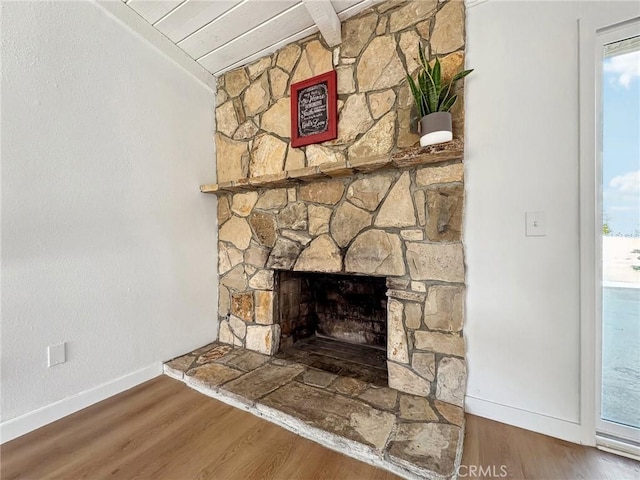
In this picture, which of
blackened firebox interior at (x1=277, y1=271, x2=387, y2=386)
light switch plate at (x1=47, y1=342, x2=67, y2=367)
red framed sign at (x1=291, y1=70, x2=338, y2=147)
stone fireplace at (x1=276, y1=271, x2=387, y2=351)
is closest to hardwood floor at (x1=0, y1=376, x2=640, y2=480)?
light switch plate at (x1=47, y1=342, x2=67, y2=367)

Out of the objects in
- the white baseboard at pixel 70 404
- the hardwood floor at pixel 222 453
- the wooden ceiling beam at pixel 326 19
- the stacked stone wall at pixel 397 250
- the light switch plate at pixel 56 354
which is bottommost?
the hardwood floor at pixel 222 453

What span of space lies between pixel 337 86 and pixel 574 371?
2175mm

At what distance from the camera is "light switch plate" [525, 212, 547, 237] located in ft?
4.52

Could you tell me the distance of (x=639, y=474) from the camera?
1.16 meters

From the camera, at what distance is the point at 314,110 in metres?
1.99

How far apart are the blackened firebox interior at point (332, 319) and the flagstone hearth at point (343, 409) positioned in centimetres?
26

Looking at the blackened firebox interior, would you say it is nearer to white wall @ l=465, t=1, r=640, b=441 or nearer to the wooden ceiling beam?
white wall @ l=465, t=1, r=640, b=441

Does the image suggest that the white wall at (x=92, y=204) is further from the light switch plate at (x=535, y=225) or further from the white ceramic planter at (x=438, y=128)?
the light switch plate at (x=535, y=225)

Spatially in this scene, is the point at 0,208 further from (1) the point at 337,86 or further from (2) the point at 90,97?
(1) the point at 337,86

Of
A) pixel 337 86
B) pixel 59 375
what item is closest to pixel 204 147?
pixel 337 86

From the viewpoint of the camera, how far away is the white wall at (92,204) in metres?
1.44

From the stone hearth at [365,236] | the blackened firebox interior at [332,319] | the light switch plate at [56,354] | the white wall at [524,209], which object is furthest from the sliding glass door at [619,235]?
the light switch plate at [56,354]

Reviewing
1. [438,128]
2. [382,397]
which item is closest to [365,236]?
[438,128]

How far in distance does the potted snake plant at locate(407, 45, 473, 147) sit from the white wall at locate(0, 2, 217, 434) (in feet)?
6.11
